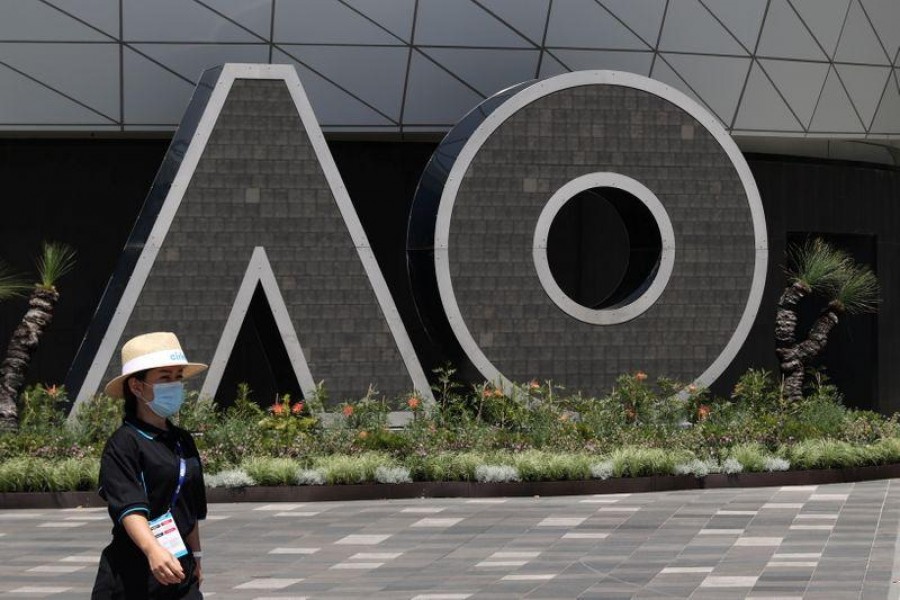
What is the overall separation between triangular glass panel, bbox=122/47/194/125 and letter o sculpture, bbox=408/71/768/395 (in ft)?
18.8

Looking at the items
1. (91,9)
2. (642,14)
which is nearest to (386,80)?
(642,14)

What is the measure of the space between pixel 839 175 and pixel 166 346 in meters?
30.0

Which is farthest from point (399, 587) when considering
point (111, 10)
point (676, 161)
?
point (111, 10)

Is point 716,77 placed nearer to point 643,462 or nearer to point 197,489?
point 643,462

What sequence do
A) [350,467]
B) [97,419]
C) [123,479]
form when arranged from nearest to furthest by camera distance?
[123,479] → [350,467] → [97,419]

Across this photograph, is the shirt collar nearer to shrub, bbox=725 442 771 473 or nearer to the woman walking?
the woman walking

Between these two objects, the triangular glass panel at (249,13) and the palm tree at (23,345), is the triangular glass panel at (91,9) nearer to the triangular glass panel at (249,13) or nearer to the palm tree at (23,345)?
the triangular glass panel at (249,13)

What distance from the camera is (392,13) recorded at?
30406 millimetres

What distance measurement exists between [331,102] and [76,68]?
15.7 feet

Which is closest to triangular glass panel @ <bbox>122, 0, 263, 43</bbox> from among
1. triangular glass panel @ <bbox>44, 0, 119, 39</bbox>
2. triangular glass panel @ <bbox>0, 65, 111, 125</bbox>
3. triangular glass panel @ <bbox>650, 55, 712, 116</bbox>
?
triangular glass panel @ <bbox>44, 0, 119, 39</bbox>

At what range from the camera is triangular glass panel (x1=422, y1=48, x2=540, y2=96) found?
101ft

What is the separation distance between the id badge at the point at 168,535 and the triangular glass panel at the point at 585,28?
24107 millimetres

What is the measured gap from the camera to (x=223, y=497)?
2102 cm

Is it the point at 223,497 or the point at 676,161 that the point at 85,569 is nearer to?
the point at 223,497
